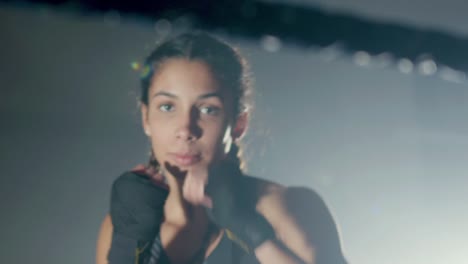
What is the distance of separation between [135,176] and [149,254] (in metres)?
0.26

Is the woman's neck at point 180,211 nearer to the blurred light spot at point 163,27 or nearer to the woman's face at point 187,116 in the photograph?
the woman's face at point 187,116

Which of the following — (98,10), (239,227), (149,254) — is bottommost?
(149,254)

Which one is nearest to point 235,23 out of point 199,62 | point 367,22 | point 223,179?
point 367,22

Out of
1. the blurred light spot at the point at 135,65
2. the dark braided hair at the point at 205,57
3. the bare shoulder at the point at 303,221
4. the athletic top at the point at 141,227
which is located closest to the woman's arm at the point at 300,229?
the bare shoulder at the point at 303,221

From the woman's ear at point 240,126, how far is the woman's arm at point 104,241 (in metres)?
0.51

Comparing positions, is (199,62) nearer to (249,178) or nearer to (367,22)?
(249,178)

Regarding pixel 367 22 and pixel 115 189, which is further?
pixel 115 189

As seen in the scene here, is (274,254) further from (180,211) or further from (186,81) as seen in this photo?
(186,81)

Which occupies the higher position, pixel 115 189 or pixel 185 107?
pixel 185 107

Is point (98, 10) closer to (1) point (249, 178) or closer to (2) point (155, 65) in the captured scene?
(2) point (155, 65)

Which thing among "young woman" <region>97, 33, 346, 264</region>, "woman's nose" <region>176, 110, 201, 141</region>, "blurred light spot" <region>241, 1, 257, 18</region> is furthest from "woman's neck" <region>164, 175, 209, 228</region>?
"blurred light spot" <region>241, 1, 257, 18</region>

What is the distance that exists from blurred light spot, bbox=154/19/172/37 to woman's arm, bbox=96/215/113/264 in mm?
645

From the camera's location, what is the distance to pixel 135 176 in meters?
1.79

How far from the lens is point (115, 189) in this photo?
1.79 metres
